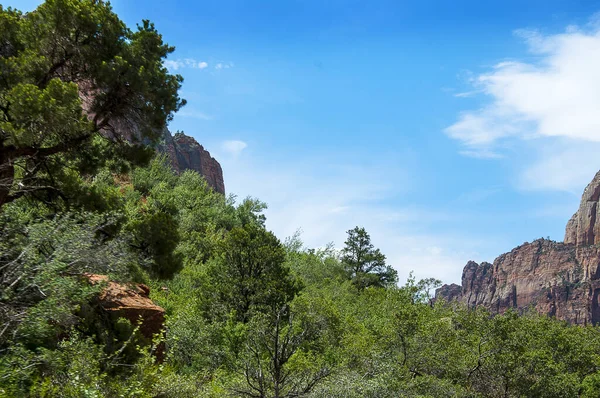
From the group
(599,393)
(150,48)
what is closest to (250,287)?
(150,48)

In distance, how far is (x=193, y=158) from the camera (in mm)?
93188

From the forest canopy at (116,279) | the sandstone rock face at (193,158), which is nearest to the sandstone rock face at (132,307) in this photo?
the forest canopy at (116,279)

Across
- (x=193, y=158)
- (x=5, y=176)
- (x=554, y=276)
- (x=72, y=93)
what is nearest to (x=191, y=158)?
(x=193, y=158)

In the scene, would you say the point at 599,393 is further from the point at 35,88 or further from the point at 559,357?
the point at 35,88

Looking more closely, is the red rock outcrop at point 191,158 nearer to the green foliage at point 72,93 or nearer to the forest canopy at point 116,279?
the forest canopy at point 116,279

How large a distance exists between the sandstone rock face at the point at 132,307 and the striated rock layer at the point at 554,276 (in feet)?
495

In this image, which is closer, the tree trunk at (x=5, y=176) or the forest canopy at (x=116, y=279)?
the forest canopy at (x=116, y=279)

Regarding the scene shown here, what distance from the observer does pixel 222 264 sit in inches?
933

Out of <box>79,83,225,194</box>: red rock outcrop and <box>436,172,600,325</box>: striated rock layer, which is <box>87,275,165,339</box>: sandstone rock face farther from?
<box>436,172,600,325</box>: striated rock layer

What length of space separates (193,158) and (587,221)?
140 metres

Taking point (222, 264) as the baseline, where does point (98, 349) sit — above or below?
below

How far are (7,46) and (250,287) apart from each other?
575 inches

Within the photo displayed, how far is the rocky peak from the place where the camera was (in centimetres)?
16262

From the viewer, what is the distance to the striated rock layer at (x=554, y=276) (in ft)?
479
